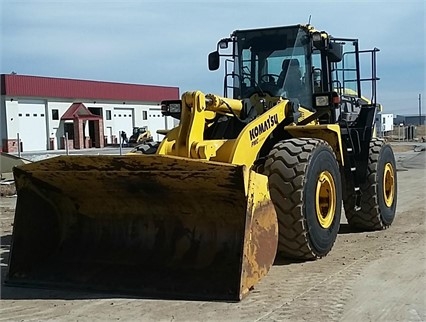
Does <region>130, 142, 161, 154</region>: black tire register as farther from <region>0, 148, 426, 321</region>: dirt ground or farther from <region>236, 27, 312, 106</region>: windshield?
<region>0, 148, 426, 321</region>: dirt ground

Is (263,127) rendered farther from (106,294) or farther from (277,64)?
(106,294)

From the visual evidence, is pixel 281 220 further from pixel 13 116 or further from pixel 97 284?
pixel 13 116

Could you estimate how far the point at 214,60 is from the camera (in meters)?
8.13

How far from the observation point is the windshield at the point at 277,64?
7449 mm

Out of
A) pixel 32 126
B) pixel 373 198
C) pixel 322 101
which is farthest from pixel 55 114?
pixel 322 101

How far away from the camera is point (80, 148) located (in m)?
44.4

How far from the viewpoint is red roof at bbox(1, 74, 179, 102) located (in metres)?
42.1

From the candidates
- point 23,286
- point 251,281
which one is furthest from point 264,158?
point 23,286

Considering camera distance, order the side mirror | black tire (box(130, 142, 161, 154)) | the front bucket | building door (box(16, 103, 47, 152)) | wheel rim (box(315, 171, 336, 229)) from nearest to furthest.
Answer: the front bucket
wheel rim (box(315, 171, 336, 229))
black tire (box(130, 142, 161, 154))
the side mirror
building door (box(16, 103, 47, 152))

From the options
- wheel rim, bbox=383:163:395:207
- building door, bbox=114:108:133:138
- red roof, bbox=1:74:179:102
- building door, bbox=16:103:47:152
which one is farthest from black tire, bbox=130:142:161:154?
building door, bbox=114:108:133:138

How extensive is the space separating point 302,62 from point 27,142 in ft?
123

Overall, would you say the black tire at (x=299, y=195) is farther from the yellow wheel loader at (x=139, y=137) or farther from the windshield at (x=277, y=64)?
the yellow wheel loader at (x=139, y=137)

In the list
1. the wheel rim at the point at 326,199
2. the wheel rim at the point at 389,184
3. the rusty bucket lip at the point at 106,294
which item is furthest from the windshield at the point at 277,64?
the rusty bucket lip at the point at 106,294

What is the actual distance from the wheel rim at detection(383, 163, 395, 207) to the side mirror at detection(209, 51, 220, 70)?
2.75 meters
